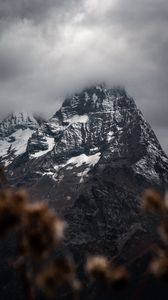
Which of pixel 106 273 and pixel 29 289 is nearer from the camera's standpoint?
pixel 29 289

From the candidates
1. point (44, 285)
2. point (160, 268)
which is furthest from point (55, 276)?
point (160, 268)

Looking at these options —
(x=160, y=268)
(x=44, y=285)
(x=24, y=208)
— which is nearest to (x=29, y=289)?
(x=44, y=285)

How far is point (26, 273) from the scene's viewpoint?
1054 inches

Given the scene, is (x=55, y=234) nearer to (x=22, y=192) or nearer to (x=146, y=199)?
(x=22, y=192)

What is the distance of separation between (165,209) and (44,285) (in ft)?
17.7

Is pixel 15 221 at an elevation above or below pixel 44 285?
above

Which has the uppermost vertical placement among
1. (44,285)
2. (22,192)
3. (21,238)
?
(22,192)

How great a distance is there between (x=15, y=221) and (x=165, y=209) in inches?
232

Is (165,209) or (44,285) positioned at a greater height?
(165,209)

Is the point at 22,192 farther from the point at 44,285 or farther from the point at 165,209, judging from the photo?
the point at 165,209

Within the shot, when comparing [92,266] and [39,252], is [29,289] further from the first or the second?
[92,266]

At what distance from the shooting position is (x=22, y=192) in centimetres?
2620

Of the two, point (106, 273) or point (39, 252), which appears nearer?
point (39, 252)

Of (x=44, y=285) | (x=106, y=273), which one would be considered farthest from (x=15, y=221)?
(x=106, y=273)
